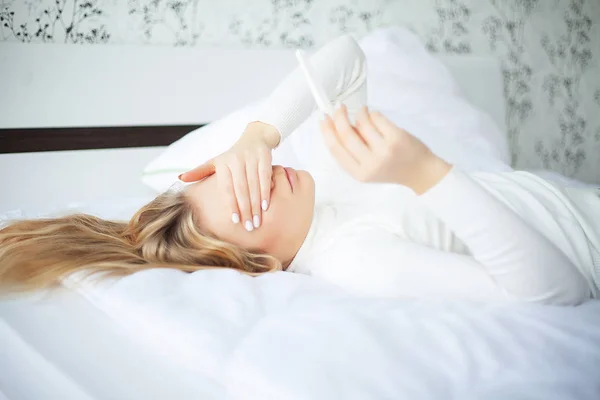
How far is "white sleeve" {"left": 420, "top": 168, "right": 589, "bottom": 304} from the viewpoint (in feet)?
2.19

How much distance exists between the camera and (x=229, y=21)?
6.09 feet

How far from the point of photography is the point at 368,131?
63 cm

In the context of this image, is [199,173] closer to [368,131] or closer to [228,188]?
[228,188]

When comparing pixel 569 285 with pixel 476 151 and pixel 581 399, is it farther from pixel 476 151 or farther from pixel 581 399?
pixel 476 151

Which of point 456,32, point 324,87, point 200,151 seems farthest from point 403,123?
point 456,32

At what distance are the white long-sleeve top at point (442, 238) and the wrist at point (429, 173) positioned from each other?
1 centimetres

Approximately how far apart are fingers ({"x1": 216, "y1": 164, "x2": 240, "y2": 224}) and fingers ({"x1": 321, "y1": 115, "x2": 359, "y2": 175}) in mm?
297

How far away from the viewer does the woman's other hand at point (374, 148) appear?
2.07 ft

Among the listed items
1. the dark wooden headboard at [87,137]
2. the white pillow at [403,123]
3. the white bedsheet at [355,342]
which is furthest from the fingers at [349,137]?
the dark wooden headboard at [87,137]

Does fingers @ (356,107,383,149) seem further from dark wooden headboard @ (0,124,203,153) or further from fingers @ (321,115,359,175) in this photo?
dark wooden headboard @ (0,124,203,153)

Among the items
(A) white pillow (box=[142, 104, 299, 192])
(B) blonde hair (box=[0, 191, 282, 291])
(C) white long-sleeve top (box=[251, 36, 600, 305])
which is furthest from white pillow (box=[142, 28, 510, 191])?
(B) blonde hair (box=[0, 191, 282, 291])

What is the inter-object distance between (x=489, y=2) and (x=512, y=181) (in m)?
1.72

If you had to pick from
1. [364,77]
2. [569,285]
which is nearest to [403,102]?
[364,77]

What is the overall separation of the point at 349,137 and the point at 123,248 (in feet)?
1.88
